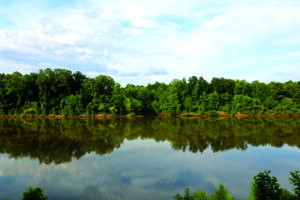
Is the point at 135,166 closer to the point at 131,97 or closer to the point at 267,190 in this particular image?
the point at 267,190

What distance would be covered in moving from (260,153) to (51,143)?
2120cm

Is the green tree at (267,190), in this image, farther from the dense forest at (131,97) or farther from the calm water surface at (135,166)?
the dense forest at (131,97)

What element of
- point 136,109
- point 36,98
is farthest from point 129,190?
point 36,98

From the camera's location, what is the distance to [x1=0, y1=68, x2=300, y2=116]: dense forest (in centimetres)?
5472

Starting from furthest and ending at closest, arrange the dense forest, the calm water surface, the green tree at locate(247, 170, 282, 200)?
the dense forest < the calm water surface < the green tree at locate(247, 170, 282, 200)

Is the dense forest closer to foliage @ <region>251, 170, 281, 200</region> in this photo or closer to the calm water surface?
the calm water surface

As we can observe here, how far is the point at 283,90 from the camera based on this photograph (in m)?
61.8

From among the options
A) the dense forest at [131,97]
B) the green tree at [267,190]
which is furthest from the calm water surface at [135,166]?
the dense forest at [131,97]

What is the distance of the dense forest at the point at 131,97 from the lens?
54.7m

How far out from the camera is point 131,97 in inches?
2397

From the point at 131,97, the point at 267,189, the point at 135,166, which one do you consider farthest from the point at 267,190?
the point at 131,97

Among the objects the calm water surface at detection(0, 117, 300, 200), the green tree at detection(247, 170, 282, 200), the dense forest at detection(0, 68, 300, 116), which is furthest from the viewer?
the dense forest at detection(0, 68, 300, 116)

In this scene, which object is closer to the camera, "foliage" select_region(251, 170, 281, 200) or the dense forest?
"foliage" select_region(251, 170, 281, 200)

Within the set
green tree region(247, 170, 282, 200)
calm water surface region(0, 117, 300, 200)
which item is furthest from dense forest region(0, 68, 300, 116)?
green tree region(247, 170, 282, 200)
